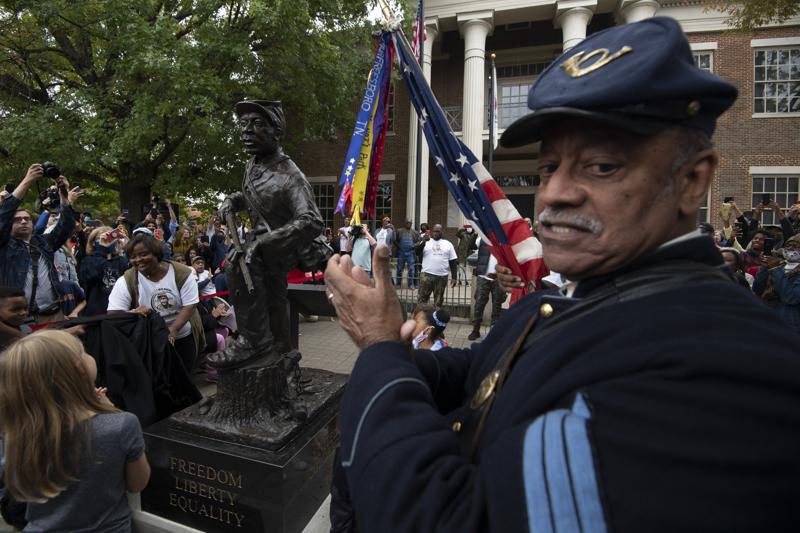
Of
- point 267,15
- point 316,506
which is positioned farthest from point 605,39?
point 267,15

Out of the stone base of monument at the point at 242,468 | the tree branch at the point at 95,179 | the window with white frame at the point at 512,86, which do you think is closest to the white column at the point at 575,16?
the window with white frame at the point at 512,86

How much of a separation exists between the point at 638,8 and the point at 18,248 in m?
17.3

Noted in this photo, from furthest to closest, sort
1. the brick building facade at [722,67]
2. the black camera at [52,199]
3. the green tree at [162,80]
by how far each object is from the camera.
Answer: the brick building facade at [722,67] → the green tree at [162,80] → the black camera at [52,199]

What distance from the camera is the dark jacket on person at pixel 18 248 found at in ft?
13.0

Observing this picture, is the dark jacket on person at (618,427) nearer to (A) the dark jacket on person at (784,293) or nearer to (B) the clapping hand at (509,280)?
(B) the clapping hand at (509,280)

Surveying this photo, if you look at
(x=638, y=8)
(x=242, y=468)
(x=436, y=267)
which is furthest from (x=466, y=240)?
(x=242, y=468)

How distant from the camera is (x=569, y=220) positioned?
37.1 inches

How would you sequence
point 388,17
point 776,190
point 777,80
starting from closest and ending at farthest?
point 388,17, point 777,80, point 776,190

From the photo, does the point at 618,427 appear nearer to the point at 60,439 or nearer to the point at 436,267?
the point at 60,439

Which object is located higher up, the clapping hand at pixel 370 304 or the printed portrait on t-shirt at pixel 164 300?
the clapping hand at pixel 370 304

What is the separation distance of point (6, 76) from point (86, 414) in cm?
1566

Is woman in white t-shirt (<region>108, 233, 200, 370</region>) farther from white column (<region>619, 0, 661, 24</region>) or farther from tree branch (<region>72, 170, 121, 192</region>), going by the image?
white column (<region>619, 0, 661, 24</region>)

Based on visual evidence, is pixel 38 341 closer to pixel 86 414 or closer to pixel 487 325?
pixel 86 414

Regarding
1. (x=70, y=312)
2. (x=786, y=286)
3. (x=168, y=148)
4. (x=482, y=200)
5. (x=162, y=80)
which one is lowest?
(x=70, y=312)
